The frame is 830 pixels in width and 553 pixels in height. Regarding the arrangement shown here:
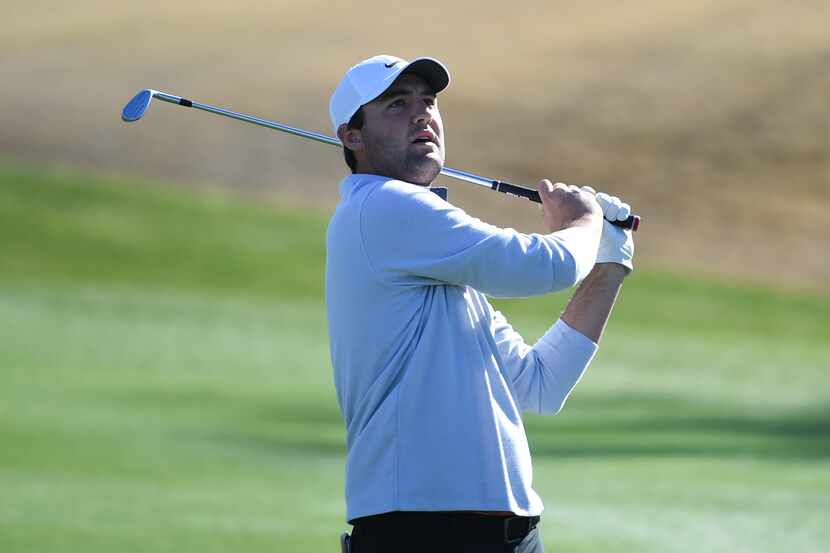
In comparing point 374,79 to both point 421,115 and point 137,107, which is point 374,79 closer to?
point 421,115

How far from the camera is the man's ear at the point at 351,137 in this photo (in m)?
3.41

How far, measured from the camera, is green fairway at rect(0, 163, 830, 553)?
7.39 m

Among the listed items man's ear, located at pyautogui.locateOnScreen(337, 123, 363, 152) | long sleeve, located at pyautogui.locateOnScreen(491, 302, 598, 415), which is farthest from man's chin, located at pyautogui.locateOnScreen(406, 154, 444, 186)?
long sleeve, located at pyautogui.locateOnScreen(491, 302, 598, 415)

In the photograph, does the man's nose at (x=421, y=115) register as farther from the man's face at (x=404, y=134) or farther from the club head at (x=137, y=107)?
the club head at (x=137, y=107)

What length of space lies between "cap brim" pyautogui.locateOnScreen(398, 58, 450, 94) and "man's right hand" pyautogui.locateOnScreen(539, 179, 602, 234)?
30cm

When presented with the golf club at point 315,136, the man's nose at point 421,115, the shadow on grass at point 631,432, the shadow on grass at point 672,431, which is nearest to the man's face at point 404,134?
the man's nose at point 421,115

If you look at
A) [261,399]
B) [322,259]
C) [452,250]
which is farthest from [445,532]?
[322,259]

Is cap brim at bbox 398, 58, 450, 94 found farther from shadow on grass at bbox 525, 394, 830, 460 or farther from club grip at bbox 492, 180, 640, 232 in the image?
shadow on grass at bbox 525, 394, 830, 460

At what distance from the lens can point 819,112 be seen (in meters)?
29.5

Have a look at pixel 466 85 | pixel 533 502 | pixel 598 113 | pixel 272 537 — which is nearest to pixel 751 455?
pixel 272 537

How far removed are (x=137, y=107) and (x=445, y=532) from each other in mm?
1598

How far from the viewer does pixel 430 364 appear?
10.2 feet

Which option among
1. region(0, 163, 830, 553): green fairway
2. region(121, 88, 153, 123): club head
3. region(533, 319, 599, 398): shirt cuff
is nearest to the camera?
region(533, 319, 599, 398): shirt cuff

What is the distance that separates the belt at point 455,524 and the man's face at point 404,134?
69cm
